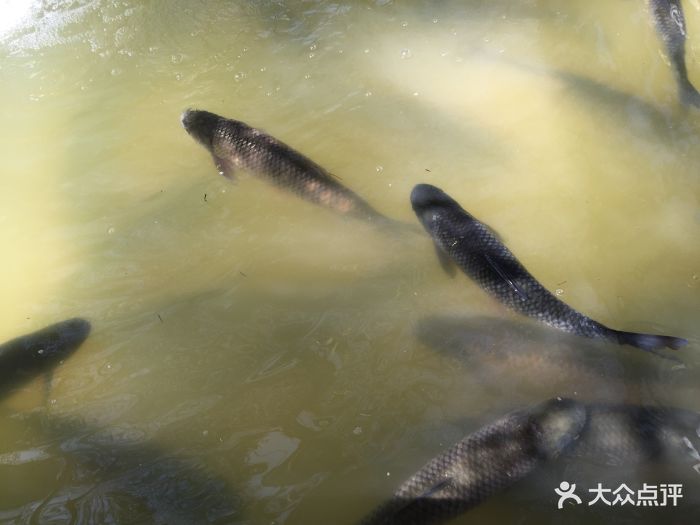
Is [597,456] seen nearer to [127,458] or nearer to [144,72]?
[127,458]

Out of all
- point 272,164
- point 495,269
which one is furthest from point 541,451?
point 272,164

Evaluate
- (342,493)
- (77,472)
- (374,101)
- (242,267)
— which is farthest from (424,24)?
(77,472)

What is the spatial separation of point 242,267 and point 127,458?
1104 mm

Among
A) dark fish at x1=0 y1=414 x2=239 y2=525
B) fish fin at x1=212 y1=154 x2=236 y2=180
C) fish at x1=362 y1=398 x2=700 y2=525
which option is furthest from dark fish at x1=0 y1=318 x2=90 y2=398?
fish at x1=362 y1=398 x2=700 y2=525

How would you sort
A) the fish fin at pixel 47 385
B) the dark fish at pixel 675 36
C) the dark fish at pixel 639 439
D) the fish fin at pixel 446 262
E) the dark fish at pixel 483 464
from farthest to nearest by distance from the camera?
the dark fish at pixel 675 36 < the fish fin at pixel 446 262 < the fish fin at pixel 47 385 < the dark fish at pixel 639 439 < the dark fish at pixel 483 464

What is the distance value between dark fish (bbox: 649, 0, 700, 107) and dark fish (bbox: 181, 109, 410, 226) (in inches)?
80.1

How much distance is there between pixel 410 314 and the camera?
Answer: 2910 mm

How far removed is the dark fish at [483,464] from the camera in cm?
219

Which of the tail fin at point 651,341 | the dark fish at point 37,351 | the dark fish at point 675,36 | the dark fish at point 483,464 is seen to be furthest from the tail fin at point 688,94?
the dark fish at point 37,351

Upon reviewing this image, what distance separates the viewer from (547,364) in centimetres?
260

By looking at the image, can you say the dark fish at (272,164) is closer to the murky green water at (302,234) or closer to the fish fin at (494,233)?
the murky green water at (302,234)

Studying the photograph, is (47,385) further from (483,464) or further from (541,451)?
(541,451)

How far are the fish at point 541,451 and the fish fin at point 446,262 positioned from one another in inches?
32.9

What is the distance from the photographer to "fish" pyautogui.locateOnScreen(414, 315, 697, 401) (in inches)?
→ 100
